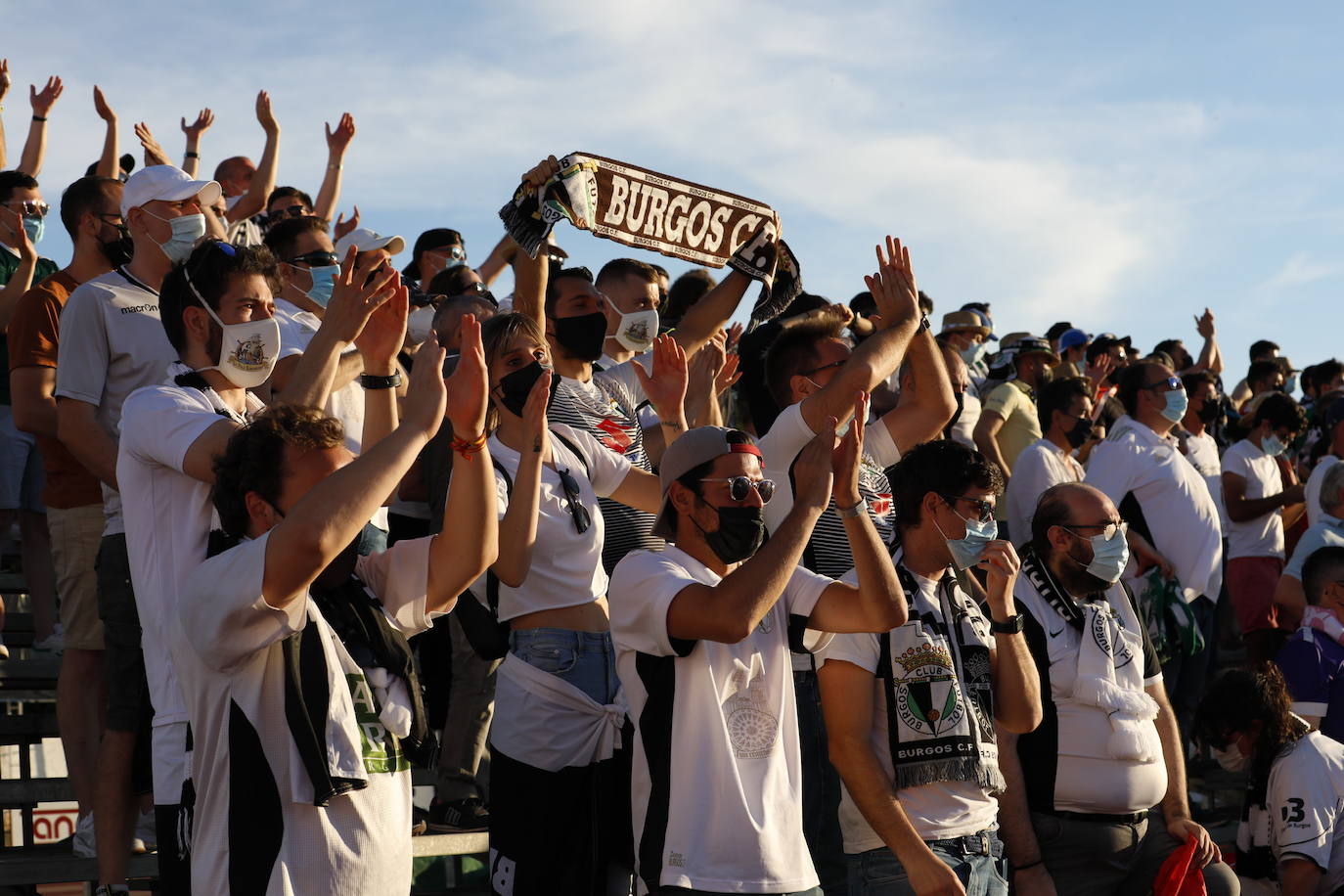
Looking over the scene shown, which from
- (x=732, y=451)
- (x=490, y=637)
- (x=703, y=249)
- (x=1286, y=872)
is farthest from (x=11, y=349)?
(x=1286, y=872)

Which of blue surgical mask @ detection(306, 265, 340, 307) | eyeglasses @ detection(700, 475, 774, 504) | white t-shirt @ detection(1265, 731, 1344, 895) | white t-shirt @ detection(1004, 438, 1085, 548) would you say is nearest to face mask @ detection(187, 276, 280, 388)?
eyeglasses @ detection(700, 475, 774, 504)

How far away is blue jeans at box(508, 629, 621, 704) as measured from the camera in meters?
4.54

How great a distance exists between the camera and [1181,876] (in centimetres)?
511

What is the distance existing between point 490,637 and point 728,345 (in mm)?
1998

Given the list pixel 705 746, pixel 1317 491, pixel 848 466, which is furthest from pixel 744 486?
pixel 1317 491

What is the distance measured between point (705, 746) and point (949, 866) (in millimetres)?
983

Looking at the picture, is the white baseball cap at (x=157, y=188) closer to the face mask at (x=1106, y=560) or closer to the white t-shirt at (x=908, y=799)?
the white t-shirt at (x=908, y=799)

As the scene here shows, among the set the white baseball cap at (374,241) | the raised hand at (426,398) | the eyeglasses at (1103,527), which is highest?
the white baseball cap at (374,241)

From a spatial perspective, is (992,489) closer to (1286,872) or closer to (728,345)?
(728,345)

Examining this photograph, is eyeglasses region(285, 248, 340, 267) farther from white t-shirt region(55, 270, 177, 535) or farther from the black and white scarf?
the black and white scarf

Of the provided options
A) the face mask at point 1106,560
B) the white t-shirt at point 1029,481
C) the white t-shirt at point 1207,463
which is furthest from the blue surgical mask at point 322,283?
the white t-shirt at point 1207,463

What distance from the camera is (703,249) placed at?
5.75m

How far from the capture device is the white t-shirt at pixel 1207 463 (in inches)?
403

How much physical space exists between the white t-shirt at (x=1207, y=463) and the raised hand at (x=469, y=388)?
7.62 meters
